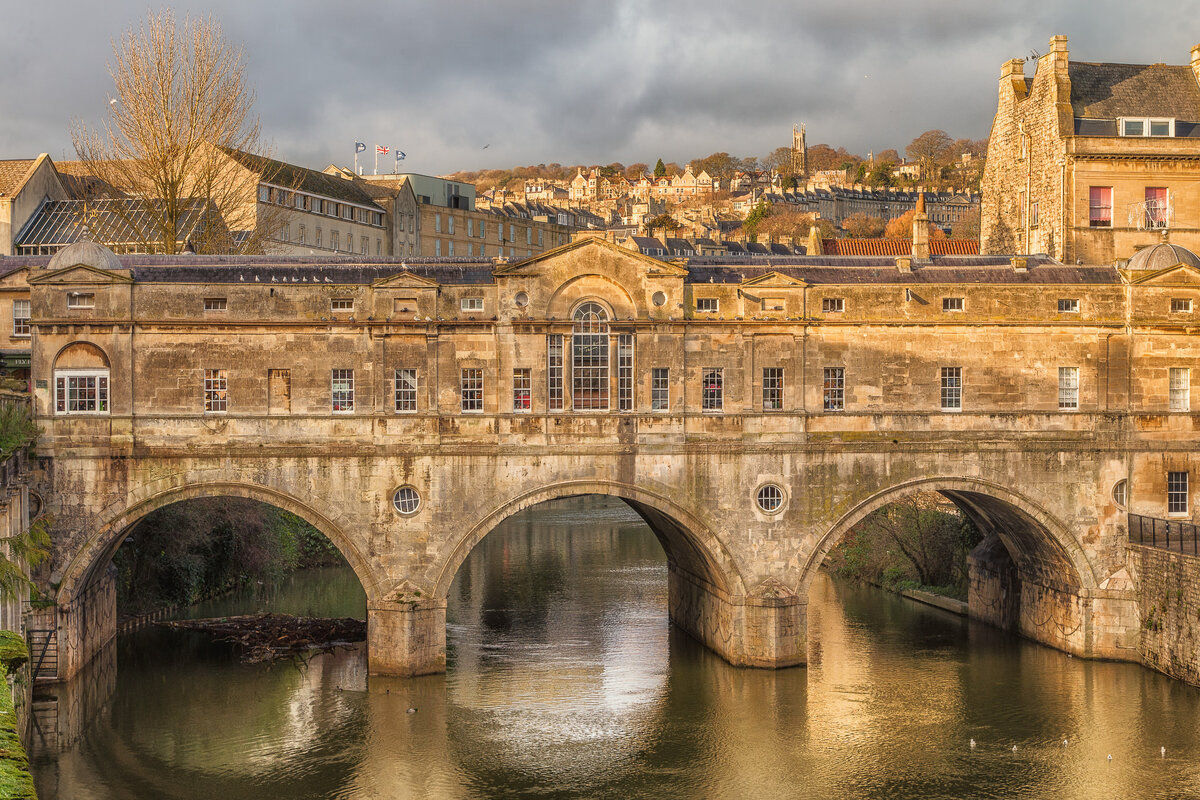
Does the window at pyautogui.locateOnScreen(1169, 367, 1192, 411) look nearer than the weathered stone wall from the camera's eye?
No

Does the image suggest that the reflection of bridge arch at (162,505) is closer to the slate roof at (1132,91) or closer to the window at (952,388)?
the window at (952,388)

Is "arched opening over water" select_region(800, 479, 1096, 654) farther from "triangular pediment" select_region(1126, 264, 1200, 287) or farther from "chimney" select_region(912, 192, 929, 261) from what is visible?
"chimney" select_region(912, 192, 929, 261)

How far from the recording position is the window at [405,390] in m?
36.2

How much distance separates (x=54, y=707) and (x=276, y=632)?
966cm

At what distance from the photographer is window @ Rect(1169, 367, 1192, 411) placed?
38.3 m

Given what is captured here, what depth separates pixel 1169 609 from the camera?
117 feet

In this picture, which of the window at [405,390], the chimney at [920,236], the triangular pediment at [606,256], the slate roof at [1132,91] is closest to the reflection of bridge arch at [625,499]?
Answer: the window at [405,390]

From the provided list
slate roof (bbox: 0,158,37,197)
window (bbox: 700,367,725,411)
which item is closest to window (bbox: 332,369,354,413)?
window (bbox: 700,367,725,411)

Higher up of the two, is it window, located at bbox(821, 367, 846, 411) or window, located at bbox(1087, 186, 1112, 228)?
window, located at bbox(1087, 186, 1112, 228)

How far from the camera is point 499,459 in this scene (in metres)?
36.3

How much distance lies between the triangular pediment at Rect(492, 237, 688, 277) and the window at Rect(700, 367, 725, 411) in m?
2.99

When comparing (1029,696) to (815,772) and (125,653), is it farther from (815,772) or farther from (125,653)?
(125,653)

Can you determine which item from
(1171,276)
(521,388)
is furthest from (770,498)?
(1171,276)

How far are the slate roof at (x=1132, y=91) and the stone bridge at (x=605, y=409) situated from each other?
10298 mm
